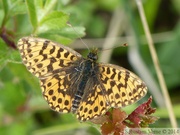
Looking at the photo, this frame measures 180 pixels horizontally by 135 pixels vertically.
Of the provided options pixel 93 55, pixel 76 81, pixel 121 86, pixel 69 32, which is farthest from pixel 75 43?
pixel 121 86

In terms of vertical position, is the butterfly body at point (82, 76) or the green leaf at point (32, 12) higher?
the green leaf at point (32, 12)

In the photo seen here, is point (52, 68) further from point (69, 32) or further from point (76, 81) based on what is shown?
point (69, 32)

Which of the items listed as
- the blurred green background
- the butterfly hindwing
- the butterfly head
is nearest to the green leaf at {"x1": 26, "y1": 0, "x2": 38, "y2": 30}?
the blurred green background

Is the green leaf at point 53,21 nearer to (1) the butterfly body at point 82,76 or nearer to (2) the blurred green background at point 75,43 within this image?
(2) the blurred green background at point 75,43

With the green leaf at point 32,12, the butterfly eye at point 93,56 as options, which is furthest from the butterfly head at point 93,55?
the green leaf at point 32,12

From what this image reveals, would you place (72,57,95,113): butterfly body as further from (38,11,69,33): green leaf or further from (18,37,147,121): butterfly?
(38,11,69,33): green leaf

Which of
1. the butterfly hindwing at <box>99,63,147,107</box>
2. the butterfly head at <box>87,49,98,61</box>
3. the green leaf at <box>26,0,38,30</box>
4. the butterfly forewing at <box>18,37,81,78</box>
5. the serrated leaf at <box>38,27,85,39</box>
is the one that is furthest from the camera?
the serrated leaf at <box>38,27,85,39</box>
